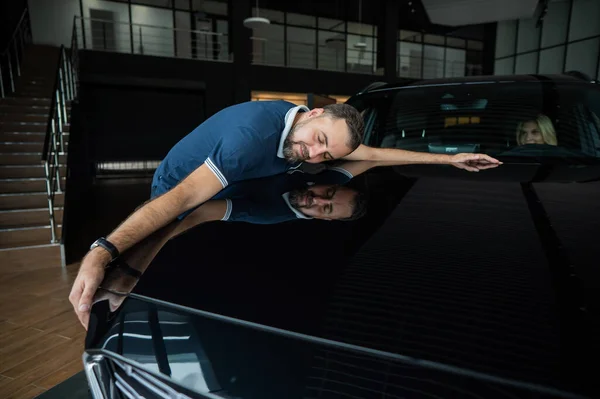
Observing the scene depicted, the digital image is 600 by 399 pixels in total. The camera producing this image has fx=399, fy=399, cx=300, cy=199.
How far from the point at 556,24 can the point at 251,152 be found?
644 inches

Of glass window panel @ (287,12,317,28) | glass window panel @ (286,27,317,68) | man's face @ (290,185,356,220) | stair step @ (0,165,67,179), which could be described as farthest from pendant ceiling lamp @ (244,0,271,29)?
man's face @ (290,185,356,220)

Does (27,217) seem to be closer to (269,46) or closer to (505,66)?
(269,46)

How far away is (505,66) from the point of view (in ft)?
51.3

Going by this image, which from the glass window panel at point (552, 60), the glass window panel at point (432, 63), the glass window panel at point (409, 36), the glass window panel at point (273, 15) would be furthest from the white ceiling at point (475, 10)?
the glass window panel at point (273, 15)

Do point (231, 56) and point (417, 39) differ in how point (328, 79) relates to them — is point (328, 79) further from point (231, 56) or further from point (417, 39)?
point (417, 39)

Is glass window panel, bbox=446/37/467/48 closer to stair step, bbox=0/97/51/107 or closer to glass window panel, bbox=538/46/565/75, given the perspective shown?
glass window panel, bbox=538/46/565/75

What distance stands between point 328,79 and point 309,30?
3.84m

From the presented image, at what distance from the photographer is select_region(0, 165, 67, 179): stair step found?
4241mm

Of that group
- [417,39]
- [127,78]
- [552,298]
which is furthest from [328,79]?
[552,298]

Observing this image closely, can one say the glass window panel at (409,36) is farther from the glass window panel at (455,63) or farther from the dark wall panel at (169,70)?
the dark wall panel at (169,70)

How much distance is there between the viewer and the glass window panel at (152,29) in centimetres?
1206

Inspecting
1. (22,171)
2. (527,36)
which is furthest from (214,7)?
(527,36)

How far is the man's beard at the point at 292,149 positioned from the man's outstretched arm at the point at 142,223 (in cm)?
34

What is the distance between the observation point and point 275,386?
19.5 inches
